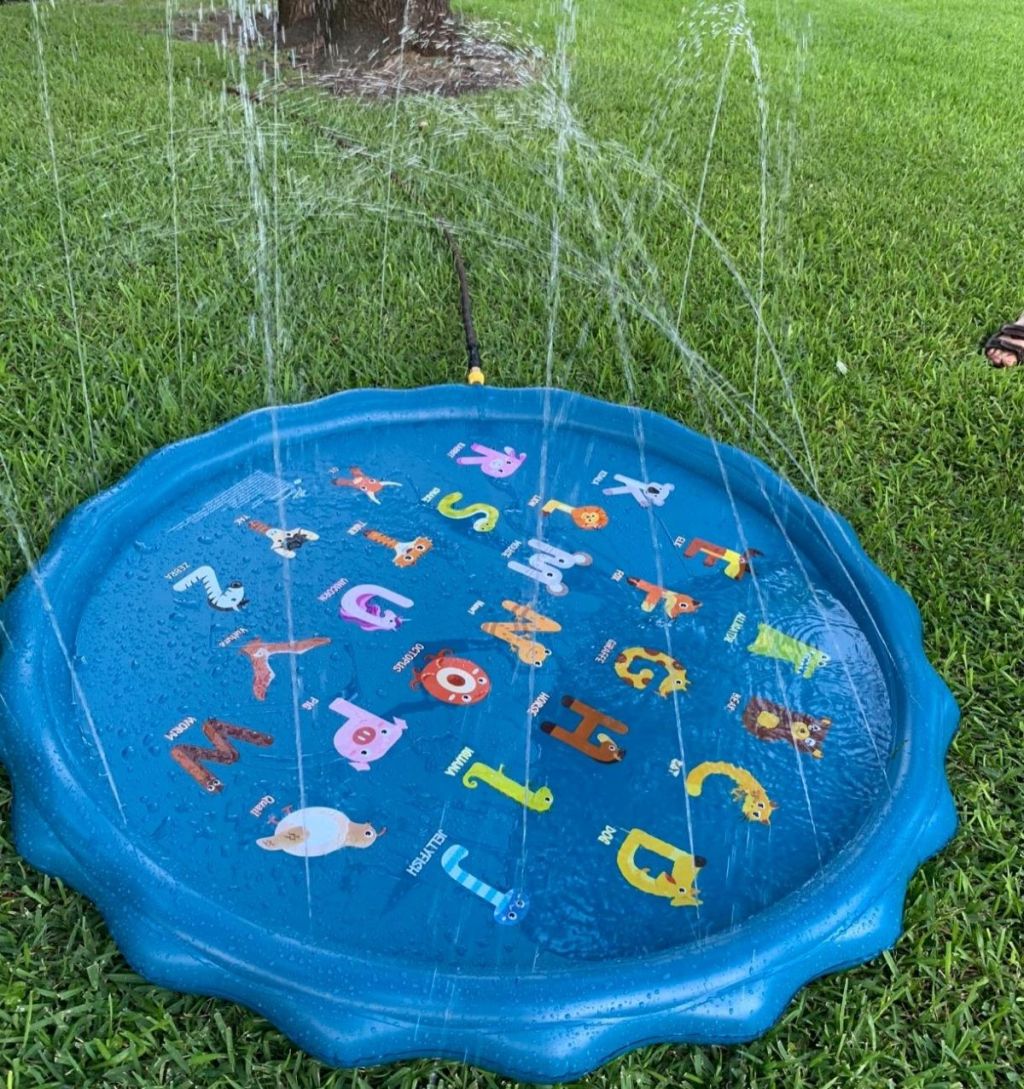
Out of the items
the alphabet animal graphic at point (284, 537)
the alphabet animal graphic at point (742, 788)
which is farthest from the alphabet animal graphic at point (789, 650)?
the alphabet animal graphic at point (284, 537)

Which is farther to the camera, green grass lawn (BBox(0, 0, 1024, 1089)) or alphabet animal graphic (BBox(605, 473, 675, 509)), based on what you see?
alphabet animal graphic (BBox(605, 473, 675, 509))

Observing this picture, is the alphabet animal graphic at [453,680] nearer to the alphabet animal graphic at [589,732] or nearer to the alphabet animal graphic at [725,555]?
the alphabet animal graphic at [589,732]

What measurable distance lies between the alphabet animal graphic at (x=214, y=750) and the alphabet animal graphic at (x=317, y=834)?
12cm

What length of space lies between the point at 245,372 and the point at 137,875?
133 cm

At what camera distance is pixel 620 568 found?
1897 millimetres

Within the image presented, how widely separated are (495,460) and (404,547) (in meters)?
0.32

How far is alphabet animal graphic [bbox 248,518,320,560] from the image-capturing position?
1.89 meters

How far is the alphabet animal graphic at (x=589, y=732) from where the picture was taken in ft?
5.11

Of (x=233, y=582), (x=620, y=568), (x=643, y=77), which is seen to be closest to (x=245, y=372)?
(x=233, y=582)

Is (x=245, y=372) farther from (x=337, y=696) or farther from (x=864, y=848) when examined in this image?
(x=864, y=848)

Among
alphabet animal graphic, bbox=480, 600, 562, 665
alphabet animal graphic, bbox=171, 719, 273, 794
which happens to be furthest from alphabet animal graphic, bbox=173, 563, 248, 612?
Result: alphabet animal graphic, bbox=480, 600, 562, 665

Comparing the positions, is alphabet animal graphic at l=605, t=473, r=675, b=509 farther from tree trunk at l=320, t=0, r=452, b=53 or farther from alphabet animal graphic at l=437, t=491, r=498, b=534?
tree trunk at l=320, t=0, r=452, b=53

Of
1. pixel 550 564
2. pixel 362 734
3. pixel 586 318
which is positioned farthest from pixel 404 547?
pixel 586 318

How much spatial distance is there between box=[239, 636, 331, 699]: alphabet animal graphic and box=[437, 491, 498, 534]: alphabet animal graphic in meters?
0.39
